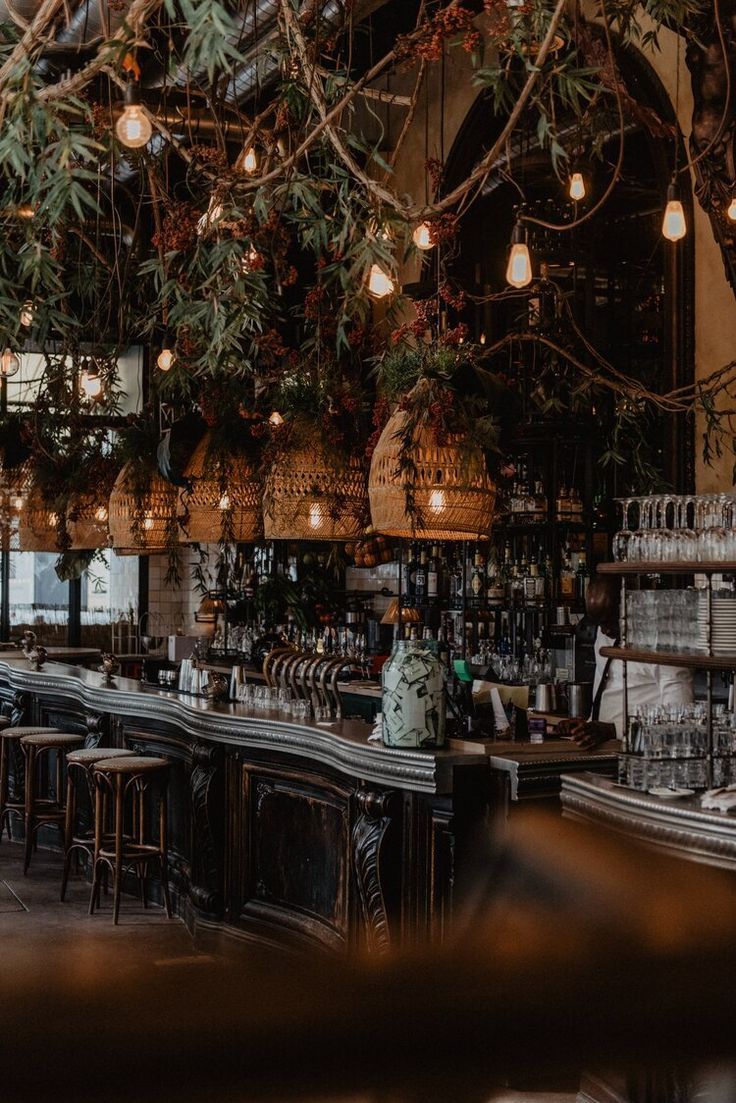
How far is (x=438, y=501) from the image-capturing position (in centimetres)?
431

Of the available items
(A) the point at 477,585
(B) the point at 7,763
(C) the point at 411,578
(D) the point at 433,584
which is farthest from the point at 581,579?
(B) the point at 7,763

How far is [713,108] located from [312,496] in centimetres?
246

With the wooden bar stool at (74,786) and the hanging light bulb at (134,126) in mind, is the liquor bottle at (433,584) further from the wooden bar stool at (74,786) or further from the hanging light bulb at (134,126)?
the hanging light bulb at (134,126)

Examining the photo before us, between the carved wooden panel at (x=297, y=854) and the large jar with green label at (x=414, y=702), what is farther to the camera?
the carved wooden panel at (x=297, y=854)

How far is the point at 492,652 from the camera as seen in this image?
8789 millimetres

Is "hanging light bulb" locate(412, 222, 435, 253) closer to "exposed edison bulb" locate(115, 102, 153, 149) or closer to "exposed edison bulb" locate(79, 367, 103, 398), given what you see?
"exposed edison bulb" locate(115, 102, 153, 149)

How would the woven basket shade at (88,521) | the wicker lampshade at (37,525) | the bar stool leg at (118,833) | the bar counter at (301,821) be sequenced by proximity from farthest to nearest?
the wicker lampshade at (37,525), the woven basket shade at (88,521), the bar stool leg at (118,833), the bar counter at (301,821)

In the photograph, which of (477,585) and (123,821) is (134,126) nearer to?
(123,821)

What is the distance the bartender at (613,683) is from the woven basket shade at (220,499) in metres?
1.69

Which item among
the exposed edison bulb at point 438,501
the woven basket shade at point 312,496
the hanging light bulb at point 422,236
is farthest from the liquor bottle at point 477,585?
the exposed edison bulb at point 438,501

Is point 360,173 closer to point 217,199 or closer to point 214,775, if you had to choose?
point 217,199

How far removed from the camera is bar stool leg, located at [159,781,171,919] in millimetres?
6172

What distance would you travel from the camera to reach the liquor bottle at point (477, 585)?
8939mm

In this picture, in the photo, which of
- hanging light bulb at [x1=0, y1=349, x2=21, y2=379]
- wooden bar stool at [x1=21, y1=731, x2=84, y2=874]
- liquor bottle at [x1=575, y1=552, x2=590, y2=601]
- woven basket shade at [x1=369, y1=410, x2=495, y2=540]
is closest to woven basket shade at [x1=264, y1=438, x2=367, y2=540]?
woven basket shade at [x1=369, y1=410, x2=495, y2=540]
